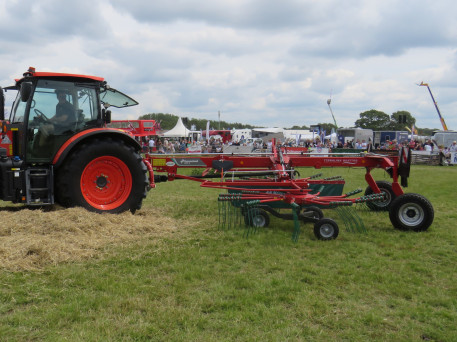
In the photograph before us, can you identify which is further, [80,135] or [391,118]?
[391,118]

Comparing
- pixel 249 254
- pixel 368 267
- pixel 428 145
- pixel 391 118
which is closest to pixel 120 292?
pixel 249 254

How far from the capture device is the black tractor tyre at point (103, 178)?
5605mm

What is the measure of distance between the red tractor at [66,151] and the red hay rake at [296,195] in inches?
27.6

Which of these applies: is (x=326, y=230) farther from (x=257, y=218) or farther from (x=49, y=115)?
(x=49, y=115)

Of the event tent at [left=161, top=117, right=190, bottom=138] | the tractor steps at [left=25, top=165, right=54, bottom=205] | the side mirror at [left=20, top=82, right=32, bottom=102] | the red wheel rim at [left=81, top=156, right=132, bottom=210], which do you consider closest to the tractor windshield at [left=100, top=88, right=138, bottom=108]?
the red wheel rim at [left=81, top=156, right=132, bottom=210]

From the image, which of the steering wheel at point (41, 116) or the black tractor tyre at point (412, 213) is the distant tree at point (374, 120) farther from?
the steering wheel at point (41, 116)

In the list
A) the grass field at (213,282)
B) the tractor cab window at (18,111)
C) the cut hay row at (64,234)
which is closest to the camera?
the grass field at (213,282)

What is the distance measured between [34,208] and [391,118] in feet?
237

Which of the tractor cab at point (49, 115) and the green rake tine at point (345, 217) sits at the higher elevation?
the tractor cab at point (49, 115)

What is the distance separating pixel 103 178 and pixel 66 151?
667 mm

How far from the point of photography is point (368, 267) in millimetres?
4355

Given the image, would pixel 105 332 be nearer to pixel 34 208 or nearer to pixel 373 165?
pixel 34 208

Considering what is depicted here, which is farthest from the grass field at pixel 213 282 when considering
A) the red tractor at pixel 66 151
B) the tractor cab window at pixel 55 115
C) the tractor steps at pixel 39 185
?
the tractor cab window at pixel 55 115

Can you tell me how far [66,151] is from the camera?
18.3 ft
